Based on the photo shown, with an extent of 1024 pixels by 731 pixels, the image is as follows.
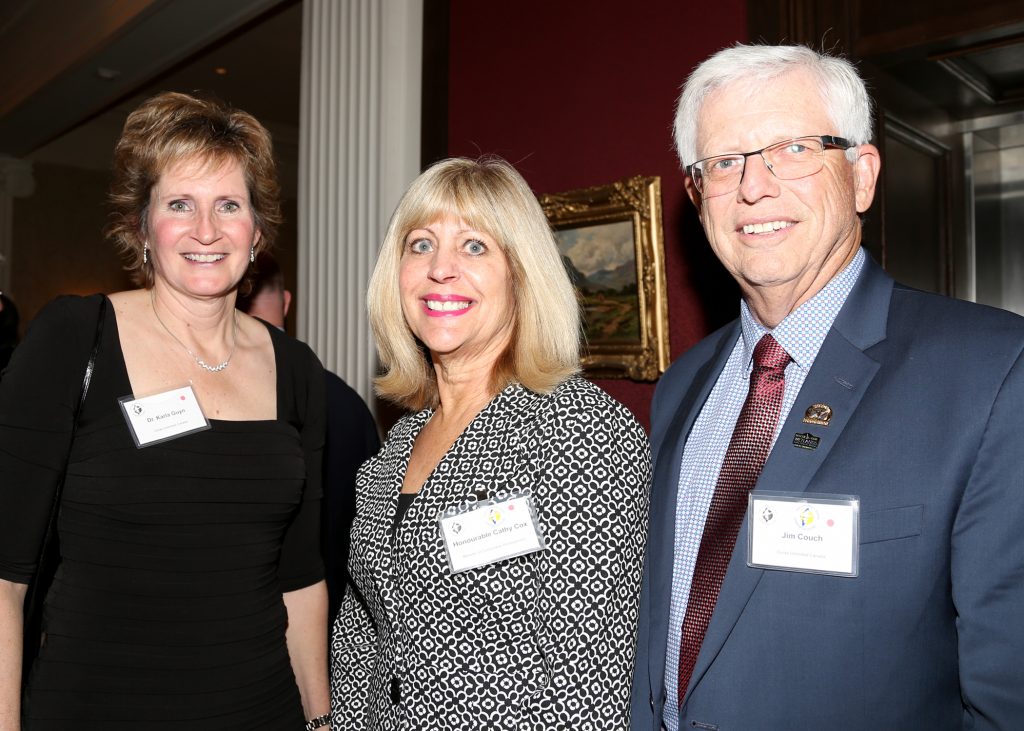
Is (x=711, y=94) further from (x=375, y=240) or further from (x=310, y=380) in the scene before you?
(x=375, y=240)

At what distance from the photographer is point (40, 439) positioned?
1.69 metres

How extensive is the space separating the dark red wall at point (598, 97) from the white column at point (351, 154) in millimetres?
221

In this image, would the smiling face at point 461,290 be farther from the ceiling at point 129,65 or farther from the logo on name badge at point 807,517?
the ceiling at point 129,65

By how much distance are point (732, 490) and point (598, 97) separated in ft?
6.04

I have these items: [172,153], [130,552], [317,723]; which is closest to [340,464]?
[317,723]

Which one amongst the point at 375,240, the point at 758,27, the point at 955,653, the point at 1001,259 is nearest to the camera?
the point at 955,653

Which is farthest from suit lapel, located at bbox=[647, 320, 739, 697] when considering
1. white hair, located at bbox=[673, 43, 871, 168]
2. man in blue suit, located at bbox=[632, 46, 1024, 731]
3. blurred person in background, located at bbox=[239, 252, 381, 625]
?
blurred person in background, located at bbox=[239, 252, 381, 625]

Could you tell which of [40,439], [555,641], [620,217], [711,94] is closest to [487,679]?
[555,641]

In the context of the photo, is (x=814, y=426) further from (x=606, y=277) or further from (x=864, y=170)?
(x=606, y=277)

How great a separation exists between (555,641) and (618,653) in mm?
112

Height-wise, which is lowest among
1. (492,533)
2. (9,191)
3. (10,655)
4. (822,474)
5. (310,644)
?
(310,644)

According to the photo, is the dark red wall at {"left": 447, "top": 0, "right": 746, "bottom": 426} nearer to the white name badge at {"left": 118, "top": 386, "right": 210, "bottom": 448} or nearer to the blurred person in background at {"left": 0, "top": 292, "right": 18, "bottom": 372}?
the white name badge at {"left": 118, "top": 386, "right": 210, "bottom": 448}

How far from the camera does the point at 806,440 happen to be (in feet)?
4.67

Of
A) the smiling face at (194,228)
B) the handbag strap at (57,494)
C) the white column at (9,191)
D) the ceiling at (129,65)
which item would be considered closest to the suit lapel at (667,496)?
the smiling face at (194,228)
